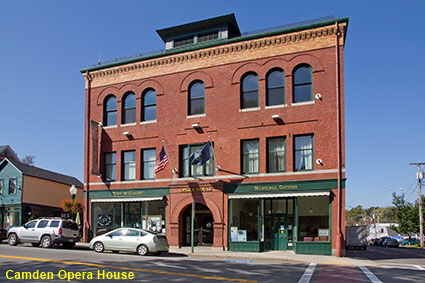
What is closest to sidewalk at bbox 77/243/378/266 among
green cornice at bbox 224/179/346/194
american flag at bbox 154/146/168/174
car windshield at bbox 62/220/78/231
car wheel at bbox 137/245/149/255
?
car wheel at bbox 137/245/149/255

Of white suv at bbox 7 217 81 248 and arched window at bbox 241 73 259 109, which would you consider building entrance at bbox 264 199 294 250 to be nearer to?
arched window at bbox 241 73 259 109

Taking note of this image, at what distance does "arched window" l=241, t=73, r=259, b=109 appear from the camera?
26.9 metres

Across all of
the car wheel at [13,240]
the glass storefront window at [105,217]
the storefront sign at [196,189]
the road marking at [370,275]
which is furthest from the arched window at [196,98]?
the road marking at [370,275]

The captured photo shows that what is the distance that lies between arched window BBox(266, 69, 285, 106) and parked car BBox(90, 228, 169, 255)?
9984 mm

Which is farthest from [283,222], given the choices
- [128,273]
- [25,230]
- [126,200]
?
[25,230]

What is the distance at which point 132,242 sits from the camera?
22.5 metres

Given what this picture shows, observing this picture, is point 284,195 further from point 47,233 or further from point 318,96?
point 47,233

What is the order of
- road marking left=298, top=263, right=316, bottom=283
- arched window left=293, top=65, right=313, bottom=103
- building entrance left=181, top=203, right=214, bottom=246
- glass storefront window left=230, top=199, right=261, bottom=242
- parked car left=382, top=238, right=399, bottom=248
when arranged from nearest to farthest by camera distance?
road marking left=298, top=263, right=316, bottom=283, arched window left=293, top=65, right=313, bottom=103, glass storefront window left=230, top=199, right=261, bottom=242, building entrance left=181, top=203, right=214, bottom=246, parked car left=382, top=238, right=399, bottom=248

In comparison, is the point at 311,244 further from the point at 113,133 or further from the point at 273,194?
the point at 113,133

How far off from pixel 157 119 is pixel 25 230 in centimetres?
1014

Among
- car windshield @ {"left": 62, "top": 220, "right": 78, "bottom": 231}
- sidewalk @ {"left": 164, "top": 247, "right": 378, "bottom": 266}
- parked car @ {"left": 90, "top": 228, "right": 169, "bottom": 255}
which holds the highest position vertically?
car windshield @ {"left": 62, "top": 220, "right": 78, "bottom": 231}

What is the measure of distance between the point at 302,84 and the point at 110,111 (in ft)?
44.0

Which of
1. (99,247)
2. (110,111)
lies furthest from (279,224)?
(110,111)

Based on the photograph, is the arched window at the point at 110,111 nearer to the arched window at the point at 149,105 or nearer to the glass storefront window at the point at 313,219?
the arched window at the point at 149,105
